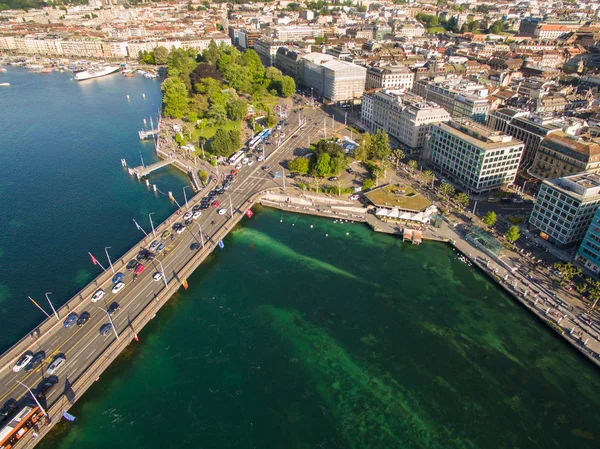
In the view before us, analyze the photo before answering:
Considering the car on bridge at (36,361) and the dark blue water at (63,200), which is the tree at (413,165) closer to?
the dark blue water at (63,200)

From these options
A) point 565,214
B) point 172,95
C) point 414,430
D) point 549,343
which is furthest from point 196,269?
point 172,95

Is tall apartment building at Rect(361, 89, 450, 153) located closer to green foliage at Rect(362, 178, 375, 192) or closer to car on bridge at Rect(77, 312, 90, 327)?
green foliage at Rect(362, 178, 375, 192)

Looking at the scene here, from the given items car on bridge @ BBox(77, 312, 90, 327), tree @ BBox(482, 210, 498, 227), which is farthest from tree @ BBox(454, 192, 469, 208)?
car on bridge @ BBox(77, 312, 90, 327)

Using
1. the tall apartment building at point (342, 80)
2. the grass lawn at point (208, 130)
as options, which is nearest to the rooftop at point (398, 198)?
the grass lawn at point (208, 130)

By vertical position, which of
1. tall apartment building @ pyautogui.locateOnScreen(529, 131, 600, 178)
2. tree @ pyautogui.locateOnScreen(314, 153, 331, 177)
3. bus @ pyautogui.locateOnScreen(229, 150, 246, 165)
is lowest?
bus @ pyautogui.locateOnScreen(229, 150, 246, 165)

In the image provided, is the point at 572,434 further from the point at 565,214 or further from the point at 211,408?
the point at 211,408

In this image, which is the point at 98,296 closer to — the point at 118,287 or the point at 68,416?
the point at 118,287

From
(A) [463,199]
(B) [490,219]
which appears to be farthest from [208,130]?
(B) [490,219]
